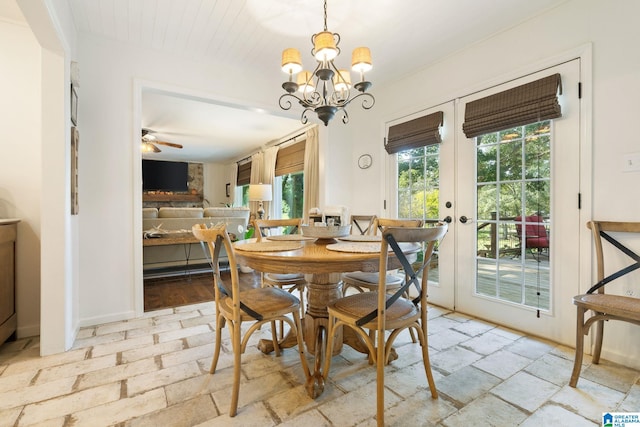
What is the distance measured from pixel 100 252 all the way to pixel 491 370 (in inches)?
120

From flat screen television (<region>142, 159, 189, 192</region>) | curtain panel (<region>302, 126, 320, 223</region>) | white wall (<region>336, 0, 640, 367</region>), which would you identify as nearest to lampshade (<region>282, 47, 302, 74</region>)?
white wall (<region>336, 0, 640, 367</region>)

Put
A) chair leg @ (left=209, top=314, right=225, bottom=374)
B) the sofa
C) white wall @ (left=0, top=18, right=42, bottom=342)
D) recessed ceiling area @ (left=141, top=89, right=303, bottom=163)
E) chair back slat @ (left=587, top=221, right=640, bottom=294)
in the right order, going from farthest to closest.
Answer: recessed ceiling area @ (left=141, top=89, right=303, bottom=163) → the sofa → white wall @ (left=0, top=18, right=42, bottom=342) → chair back slat @ (left=587, top=221, right=640, bottom=294) → chair leg @ (left=209, top=314, right=225, bottom=374)

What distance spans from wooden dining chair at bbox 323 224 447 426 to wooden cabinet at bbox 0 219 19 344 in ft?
7.28

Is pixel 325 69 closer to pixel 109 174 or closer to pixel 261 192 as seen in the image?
pixel 109 174

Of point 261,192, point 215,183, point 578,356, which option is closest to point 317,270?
point 578,356

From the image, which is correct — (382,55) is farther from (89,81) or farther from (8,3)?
(8,3)

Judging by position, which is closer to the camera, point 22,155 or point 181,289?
point 22,155

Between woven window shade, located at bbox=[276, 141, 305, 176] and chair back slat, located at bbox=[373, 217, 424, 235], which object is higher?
woven window shade, located at bbox=[276, 141, 305, 176]

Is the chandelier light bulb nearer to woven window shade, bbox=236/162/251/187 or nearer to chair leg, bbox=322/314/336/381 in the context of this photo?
chair leg, bbox=322/314/336/381

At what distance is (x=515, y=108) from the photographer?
230 cm

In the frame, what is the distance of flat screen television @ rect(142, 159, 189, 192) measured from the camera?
7645mm

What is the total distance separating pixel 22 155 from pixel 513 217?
Result: 391 cm

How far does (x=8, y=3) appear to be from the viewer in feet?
6.73

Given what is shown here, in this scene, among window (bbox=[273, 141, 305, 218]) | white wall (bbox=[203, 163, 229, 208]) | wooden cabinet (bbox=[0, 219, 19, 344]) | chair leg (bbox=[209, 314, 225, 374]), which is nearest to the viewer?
chair leg (bbox=[209, 314, 225, 374])
